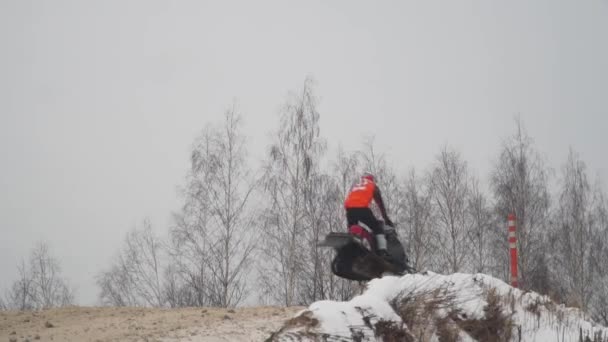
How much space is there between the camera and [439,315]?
4.15m

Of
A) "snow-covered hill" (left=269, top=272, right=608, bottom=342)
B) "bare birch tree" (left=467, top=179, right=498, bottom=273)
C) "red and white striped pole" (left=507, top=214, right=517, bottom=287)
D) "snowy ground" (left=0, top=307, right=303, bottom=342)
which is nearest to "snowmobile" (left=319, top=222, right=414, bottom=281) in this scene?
"snowy ground" (left=0, top=307, right=303, bottom=342)

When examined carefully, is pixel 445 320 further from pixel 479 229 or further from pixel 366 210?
pixel 479 229

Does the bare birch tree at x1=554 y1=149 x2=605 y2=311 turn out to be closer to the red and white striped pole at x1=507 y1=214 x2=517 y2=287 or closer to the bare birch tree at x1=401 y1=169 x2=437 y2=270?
the bare birch tree at x1=401 y1=169 x2=437 y2=270

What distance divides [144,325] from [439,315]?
3.87 meters

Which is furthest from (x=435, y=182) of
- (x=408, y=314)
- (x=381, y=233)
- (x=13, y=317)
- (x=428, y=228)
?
(x=408, y=314)

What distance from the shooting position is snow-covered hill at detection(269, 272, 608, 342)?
3.34m

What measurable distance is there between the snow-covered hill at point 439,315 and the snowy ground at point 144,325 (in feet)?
6.74

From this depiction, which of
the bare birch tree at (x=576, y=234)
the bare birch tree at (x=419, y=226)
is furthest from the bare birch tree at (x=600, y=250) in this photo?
A: the bare birch tree at (x=419, y=226)

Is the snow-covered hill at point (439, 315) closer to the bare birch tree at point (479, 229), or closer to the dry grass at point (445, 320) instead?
the dry grass at point (445, 320)

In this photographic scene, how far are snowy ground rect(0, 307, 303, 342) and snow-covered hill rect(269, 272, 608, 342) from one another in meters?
2.06

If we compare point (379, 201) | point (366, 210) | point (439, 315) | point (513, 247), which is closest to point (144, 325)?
point (366, 210)

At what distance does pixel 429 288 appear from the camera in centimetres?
444

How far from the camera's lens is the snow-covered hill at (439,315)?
334cm

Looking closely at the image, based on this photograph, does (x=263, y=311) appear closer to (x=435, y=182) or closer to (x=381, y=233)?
(x=381, y=233)
